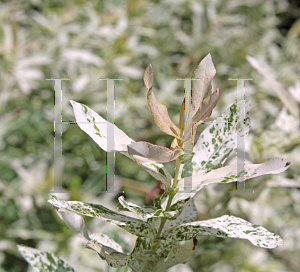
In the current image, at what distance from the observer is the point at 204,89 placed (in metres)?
0.33

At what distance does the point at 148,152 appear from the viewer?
293 millimetres

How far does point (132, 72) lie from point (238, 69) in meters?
0.64

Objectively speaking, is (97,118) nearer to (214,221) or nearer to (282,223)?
(214,221)

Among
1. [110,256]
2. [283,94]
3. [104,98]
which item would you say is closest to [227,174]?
[110,256]

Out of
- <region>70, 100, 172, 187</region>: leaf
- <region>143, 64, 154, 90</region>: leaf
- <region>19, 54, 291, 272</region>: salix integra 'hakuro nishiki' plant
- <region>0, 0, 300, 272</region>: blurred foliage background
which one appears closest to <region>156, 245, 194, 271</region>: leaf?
<region>19, 54, 291, 272</region>: salix integra 'hakuro nishiki' plant

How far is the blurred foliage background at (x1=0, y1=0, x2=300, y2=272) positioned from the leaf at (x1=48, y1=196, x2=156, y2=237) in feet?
1.45

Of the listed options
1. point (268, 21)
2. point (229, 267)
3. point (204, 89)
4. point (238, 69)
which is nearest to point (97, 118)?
point (204, 89)

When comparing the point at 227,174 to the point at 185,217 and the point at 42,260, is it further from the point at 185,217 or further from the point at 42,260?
the point at 42,260

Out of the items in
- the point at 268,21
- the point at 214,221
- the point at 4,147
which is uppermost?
the point at 268,21

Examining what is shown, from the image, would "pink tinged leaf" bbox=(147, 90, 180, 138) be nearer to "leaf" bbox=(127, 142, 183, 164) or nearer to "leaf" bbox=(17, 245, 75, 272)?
"leaf" bbox=(127, 142, 183, 164)

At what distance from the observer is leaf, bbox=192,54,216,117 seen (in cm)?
33

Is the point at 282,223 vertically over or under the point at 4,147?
under

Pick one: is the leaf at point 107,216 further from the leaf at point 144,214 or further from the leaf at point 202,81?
the leaf at point 202,81

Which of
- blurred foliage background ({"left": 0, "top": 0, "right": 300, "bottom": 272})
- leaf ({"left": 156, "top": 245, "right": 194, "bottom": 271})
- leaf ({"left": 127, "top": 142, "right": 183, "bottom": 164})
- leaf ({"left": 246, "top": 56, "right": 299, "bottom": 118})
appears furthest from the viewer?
blurred foliage background ({"left": 0, "top": 0, "right": 300, "bottom": 272})
